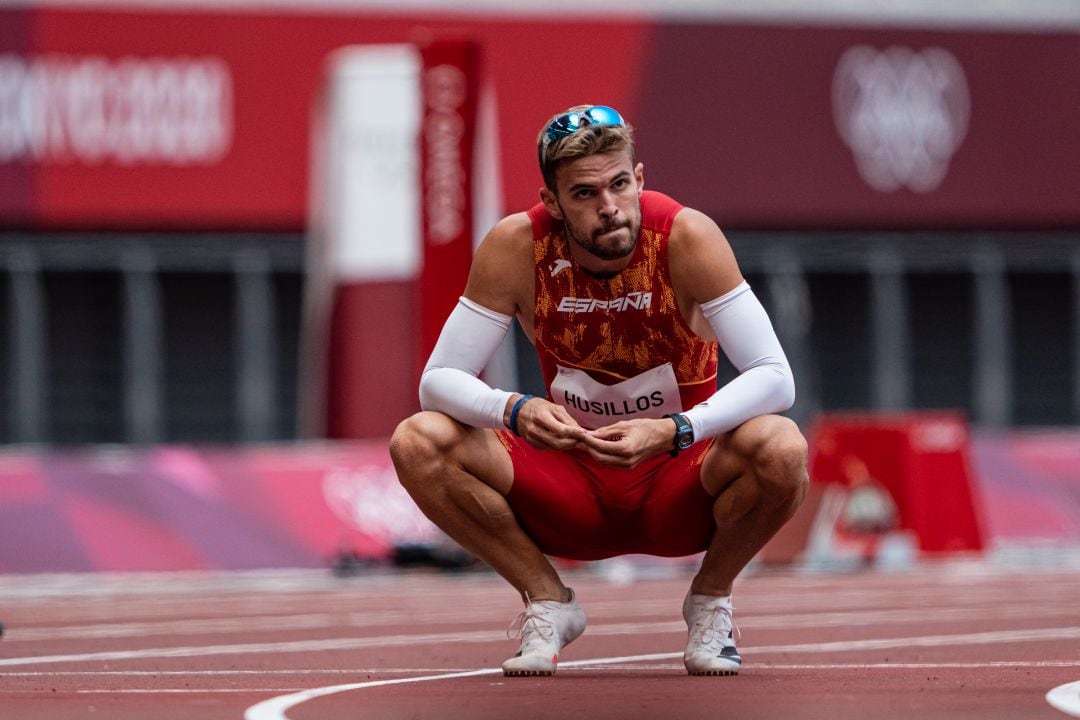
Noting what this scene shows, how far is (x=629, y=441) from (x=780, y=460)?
458mm

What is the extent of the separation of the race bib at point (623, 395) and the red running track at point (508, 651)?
0.80 m

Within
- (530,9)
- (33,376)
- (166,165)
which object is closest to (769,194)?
(530,9)

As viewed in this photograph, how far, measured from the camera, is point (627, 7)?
22469 millimetres

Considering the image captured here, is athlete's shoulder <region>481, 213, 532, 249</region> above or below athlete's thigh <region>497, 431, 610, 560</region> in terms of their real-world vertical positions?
above

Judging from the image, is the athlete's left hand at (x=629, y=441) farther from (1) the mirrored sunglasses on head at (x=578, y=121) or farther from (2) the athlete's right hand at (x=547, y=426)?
(1) the mirrored sunglasses on head at (x=578, y=121)

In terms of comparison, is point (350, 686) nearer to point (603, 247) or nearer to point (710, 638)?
point (710, 638)

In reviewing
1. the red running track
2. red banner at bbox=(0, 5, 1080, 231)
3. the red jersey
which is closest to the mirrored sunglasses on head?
the red jersey

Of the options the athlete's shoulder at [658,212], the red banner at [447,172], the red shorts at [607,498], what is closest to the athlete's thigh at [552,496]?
the red shorts at [607,498]

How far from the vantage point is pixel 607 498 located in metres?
6.51

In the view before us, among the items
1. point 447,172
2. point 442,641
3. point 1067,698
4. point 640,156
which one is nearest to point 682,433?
point 1067,698

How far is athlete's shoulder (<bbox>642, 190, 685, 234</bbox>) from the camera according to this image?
20.4ft

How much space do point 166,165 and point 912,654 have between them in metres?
15.5

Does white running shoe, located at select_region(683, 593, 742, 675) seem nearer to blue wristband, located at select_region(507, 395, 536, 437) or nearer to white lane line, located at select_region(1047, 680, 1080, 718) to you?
blue wristband, located at select_region(507, 395, 536, 437)

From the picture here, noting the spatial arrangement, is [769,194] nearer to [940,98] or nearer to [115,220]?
[940,98]
